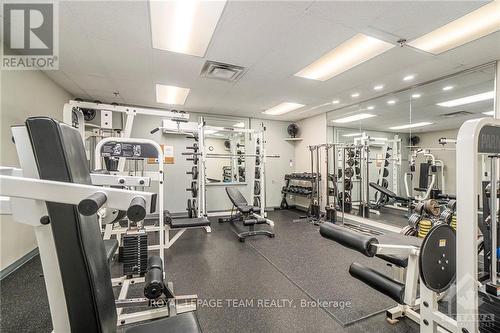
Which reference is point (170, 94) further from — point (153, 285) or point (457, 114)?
point (457, 114)

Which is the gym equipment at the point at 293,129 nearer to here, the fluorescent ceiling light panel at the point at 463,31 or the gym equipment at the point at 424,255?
the fluorescent ceiling light panel at the point at 463,31

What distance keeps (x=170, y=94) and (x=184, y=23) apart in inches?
95.9

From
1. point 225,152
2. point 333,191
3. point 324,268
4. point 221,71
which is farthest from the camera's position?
point 225,152

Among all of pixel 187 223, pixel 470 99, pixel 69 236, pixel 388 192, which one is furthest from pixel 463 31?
pixel 187 223

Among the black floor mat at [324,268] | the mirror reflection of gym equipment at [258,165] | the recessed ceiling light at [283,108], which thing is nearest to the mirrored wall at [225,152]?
the recessed ceiling light at [283,108]

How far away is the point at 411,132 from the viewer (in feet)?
13.5

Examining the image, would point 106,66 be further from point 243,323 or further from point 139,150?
point 243,323

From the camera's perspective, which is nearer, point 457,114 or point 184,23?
point 184,23

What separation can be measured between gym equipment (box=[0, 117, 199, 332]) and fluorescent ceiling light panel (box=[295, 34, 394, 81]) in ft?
9.14

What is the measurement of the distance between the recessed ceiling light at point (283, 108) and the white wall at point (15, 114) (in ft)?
13.6

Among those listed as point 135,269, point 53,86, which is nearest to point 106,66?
point 53,86

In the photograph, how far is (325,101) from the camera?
15.7 feet

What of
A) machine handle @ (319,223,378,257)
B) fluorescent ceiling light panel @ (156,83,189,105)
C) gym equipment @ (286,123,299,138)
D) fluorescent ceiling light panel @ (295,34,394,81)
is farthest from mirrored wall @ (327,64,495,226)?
fluorescent ceiling light panel @ (156,83,189,105)

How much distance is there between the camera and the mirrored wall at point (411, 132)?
336cm
